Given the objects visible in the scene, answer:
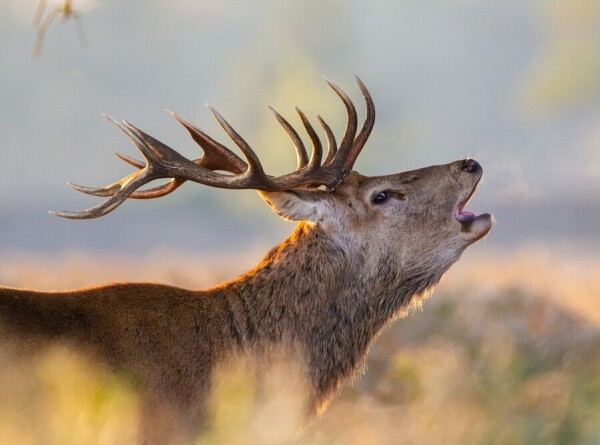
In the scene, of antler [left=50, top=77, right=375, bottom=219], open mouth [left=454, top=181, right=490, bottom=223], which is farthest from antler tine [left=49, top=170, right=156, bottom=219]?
open mouth [left=454, top=181, right=490, bottom=223]

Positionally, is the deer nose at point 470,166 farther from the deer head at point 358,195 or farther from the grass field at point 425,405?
the grass field at point 425,405

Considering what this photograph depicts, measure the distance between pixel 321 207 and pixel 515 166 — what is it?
182 cm

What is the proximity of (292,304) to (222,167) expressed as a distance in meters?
0.96

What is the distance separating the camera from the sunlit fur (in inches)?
171

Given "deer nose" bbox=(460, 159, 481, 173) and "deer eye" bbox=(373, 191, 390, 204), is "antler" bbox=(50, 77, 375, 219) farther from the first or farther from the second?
"deer nose" bbox=(460, 159, 481, 173)

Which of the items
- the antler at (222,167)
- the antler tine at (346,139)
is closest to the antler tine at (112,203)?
the antler at (222,167)

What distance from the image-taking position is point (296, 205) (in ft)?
16.6

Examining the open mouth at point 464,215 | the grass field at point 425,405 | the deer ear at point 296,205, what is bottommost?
the grass field at point 425,405

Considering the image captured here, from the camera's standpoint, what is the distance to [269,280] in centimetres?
493

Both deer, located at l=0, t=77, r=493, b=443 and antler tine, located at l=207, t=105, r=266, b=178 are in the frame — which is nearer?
deer, located at l=0, t=77, r=493, b=443

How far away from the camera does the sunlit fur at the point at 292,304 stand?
436 cm

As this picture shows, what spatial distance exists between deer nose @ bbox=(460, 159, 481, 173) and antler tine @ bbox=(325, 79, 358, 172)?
563mm

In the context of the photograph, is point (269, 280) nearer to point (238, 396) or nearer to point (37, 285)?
point (238, 396)

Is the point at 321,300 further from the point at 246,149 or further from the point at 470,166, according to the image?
the point at 470,166
